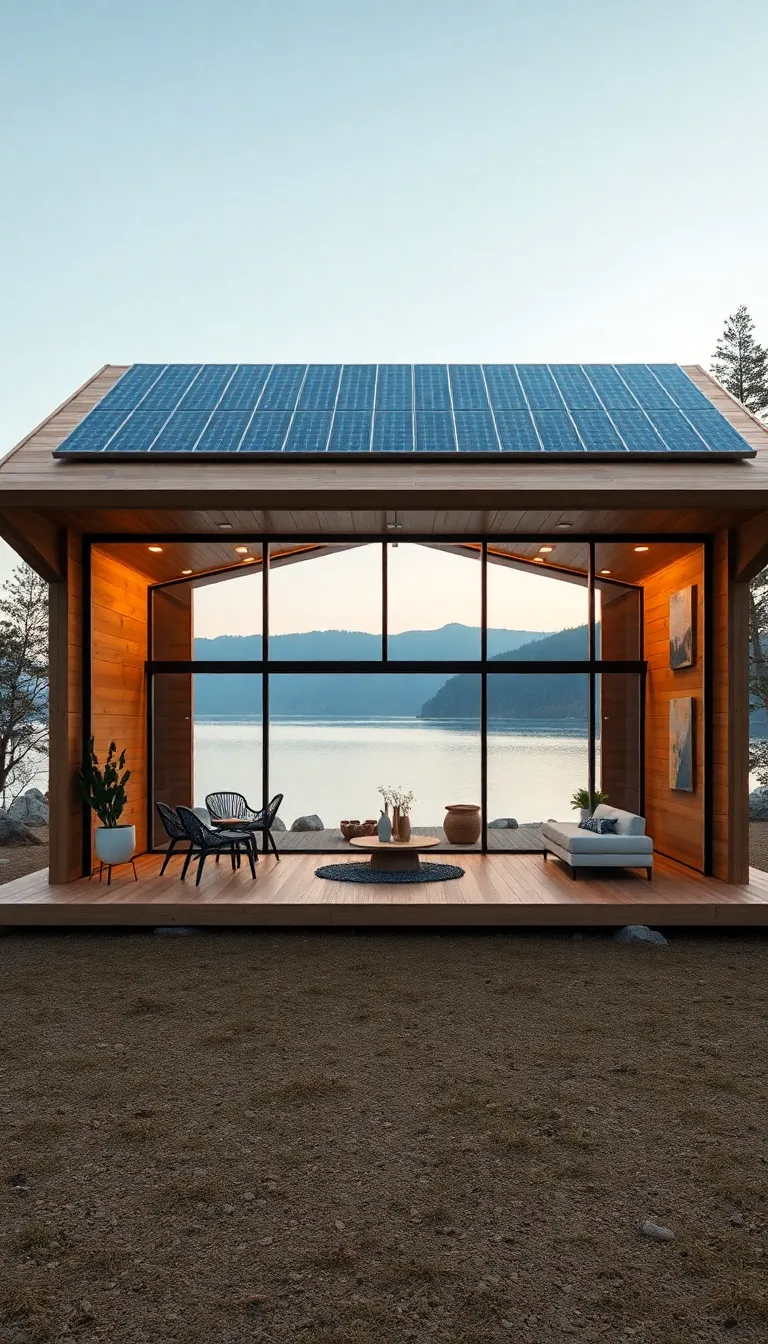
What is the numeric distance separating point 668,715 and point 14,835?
352 inches

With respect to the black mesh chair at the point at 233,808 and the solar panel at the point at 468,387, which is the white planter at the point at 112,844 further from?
the solar panel at the point at 468,387

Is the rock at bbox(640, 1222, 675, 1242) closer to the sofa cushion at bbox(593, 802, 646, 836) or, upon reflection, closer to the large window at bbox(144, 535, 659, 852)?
the sofa cushion at bbox(593, 802, 646, 836)

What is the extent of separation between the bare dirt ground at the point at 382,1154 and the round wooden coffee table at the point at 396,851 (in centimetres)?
235

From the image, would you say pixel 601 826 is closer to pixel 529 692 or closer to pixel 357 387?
pixel 529 692

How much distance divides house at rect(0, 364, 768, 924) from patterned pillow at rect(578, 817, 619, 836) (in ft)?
2.80

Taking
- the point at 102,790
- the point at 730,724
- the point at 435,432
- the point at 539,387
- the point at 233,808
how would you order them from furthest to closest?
the point at 539,387 → the point at 233,808 → the point at 435,432 → the point at 102,790 → the point at 730,724

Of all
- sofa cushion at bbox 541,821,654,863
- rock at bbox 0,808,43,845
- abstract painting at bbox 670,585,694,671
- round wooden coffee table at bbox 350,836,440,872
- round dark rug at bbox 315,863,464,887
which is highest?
abstract painting at bbox 670,585,694,671

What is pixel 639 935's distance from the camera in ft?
23.4

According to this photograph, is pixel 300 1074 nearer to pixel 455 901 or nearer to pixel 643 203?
pixel 455 901

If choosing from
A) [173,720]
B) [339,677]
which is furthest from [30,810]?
[339,677]

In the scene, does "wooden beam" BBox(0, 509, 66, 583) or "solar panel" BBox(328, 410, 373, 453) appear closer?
"wooden beam" BBox(0, 509, 66, 583)

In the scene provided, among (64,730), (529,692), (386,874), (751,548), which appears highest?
(751,548)

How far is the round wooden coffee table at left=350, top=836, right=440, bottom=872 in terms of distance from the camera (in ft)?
28.2

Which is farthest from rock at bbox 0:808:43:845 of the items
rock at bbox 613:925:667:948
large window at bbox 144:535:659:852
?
rock at bbox 613:925:667:948
